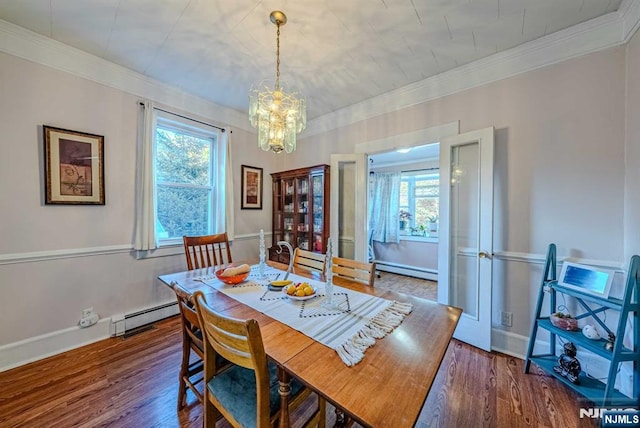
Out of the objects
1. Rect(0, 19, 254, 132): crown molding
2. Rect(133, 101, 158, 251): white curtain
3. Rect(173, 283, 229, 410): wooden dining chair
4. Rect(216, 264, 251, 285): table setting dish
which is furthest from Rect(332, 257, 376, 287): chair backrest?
Rect(0, 19, 254, 132): crown molding

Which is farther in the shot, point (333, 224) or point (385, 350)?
point (333, 224)

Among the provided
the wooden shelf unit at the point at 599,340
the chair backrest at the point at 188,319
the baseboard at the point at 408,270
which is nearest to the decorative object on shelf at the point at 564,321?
the wooden shelf unit at the point at 599,340

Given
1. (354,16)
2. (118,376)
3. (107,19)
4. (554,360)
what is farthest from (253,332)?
(107,19)

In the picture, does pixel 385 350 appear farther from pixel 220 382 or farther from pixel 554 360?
pixel 554 360

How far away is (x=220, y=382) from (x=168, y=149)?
271 cm

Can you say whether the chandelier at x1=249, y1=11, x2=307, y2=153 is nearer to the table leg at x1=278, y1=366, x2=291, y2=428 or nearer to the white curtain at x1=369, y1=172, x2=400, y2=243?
the table leg at x1=278, y1=366, x2=291, y2=428

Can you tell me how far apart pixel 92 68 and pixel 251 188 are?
80.8 inches

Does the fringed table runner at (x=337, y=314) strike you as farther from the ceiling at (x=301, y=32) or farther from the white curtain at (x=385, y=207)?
the white curtain at (x=385, y=207)

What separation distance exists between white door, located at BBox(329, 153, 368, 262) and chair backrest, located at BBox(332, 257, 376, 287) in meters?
1.18

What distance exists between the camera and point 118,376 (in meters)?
1.84

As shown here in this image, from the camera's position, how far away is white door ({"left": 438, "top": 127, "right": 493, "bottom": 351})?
217 cm

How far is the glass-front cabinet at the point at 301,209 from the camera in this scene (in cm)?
335

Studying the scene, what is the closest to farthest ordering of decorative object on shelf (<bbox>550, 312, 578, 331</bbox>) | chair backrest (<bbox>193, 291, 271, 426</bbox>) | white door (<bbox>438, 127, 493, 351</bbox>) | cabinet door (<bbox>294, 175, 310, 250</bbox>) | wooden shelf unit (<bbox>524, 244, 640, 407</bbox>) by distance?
chair backrest (<bbox>193, 291, 271, 426</bbox>), wooden shelf unit (<bbox>524, 244, 640, 407</bbox>), decorative object on shelf (<bbox>550, 312, 578, 331</bbox>), white door (<bbox>438, 127, 493, 351</bbox>), cabinet door (<bbox>294, 175, 310, 250</bbox>)

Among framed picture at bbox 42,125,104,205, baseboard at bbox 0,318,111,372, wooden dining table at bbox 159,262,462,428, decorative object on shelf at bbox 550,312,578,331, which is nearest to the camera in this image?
wooden dining table at bbox 159,262,462,428
